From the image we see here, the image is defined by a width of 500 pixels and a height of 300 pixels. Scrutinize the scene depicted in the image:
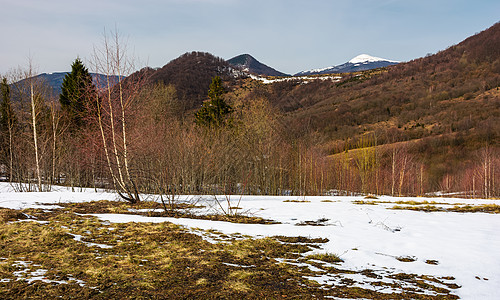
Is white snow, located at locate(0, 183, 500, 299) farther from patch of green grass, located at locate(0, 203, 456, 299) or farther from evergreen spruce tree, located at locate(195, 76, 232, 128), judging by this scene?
evergreen spruce tree, located at locate(195, 76, 232, 128)

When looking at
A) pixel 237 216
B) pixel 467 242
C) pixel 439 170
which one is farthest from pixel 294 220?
pixel 439 170

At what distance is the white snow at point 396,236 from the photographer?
428 cm

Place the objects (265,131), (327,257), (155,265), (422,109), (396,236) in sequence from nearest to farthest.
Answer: (155,265) → (327,257) → (396,236) → (265,131) → (422,109)

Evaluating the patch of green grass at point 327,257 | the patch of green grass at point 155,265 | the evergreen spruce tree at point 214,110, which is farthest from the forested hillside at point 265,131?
the patch of green grass at point 327,257

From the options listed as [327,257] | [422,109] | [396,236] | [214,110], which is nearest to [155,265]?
[327,257]

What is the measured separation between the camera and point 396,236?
20.7 feet

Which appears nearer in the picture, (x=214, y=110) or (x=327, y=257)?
(x=327, y=257)

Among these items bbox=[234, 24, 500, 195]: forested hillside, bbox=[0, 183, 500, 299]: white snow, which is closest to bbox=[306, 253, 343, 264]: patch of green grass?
bbox=[0, 183, 500, 299]: white snow

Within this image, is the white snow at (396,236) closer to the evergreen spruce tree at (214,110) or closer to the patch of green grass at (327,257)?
the patch of green grass at (327,257)

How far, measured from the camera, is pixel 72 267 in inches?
163

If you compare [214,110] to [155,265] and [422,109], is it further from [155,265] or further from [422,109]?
[422,109]

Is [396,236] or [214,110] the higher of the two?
[214,110]

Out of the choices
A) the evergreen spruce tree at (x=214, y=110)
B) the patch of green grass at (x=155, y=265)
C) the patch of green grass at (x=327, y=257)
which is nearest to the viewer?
the patch of green grass at (x=155, y=265)

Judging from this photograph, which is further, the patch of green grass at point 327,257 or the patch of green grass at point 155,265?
the patch of green grass at point 327,257
